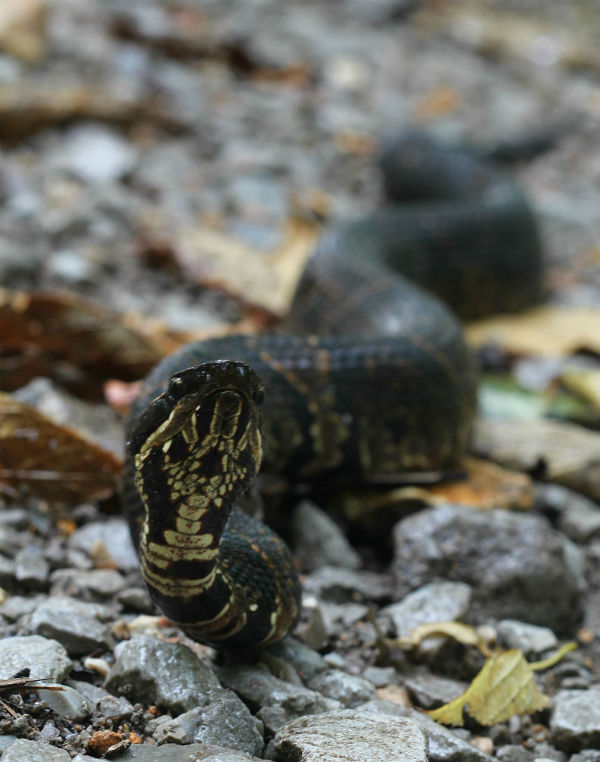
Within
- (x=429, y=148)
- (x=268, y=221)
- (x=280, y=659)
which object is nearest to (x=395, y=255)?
(x=268, y=221)

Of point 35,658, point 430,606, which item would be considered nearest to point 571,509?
point 430,606

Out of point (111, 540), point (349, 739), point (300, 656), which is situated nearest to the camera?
point (349, 739)

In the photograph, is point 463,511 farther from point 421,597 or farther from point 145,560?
point 145,560

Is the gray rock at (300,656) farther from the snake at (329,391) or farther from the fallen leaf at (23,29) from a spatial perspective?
the fallen leaf at (23,29)

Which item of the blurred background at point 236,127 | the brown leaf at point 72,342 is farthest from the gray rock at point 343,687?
the blurred background at point 236,127

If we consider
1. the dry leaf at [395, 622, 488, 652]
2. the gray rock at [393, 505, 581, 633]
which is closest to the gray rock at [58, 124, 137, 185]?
the gray rock at [393, 505, 581, 633]

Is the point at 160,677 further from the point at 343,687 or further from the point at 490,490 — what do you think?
the point at 490,490
